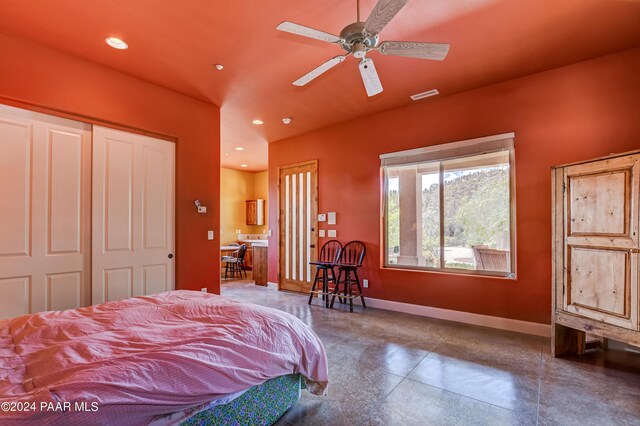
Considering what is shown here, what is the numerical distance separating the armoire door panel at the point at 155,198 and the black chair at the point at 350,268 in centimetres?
243

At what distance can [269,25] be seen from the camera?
262 cm

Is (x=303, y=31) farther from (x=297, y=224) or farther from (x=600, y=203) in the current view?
(x=297, y=224)

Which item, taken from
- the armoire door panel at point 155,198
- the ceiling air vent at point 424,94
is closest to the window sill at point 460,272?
the ceiling air vent at point 424,94

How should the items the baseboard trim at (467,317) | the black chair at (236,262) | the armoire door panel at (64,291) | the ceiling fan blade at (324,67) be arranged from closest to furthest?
the ceiling fan blade at (324,67) → the armoire door panel at (64,291) → the baseboard trim at (467,317) → the black chair at (236,262)

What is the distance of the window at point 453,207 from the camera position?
12.2 ft

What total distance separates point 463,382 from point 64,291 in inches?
145

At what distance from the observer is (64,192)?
2990 millimetres

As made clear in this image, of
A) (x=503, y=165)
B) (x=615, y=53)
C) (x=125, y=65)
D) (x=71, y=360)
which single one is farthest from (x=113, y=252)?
(x=615, y=53)

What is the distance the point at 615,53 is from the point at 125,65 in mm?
4995

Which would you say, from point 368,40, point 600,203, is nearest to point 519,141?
point 600,203

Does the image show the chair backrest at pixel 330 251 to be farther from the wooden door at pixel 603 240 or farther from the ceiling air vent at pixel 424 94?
the wooden door at pixel 603 240

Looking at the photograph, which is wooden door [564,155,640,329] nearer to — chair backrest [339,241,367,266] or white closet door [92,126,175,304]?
chair backrest [339,241,367,266]

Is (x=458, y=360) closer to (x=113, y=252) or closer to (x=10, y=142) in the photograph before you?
(x=113, y=252)

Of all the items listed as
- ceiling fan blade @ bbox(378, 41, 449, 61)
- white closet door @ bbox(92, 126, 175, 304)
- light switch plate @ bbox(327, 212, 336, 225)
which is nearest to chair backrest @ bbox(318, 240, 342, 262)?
light switch plate @ bbox(327, 212, 336, 225)
